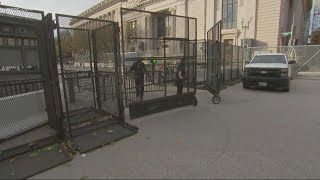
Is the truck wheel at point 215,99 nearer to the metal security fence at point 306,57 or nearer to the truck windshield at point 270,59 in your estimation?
the truck windshield at point 270,59

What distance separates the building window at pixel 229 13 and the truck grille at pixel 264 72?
2256 centimetres

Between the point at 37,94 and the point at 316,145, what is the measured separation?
6479 mm

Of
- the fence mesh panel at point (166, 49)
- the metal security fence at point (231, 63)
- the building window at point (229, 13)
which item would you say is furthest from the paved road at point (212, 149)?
the building window at point (229, 13)

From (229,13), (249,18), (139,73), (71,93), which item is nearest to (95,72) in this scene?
(139,73)

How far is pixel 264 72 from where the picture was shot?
1061cm

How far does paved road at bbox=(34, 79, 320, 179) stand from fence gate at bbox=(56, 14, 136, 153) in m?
0.66

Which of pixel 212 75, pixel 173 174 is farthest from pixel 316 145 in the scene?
pixel 212 75

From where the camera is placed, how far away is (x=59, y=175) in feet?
11.3

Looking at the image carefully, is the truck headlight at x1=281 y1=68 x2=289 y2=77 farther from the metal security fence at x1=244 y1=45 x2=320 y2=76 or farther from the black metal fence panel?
the metal security fence at x1=244 y1=45 x2=320 y2=76

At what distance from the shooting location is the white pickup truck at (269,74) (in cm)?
1027

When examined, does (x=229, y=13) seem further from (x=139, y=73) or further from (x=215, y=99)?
(x=139, y=73)

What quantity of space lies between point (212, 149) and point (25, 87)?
15.7 feet

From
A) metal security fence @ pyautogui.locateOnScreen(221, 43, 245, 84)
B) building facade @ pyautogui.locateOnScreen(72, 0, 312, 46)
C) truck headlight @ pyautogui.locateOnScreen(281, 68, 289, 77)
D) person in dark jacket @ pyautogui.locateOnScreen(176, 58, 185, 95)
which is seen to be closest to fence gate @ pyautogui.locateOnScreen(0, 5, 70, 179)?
person in dark jacket @ pyautogui.locateOnScreen(176, 58, 185, 95)

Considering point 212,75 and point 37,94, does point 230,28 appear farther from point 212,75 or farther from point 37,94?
point 37,94
